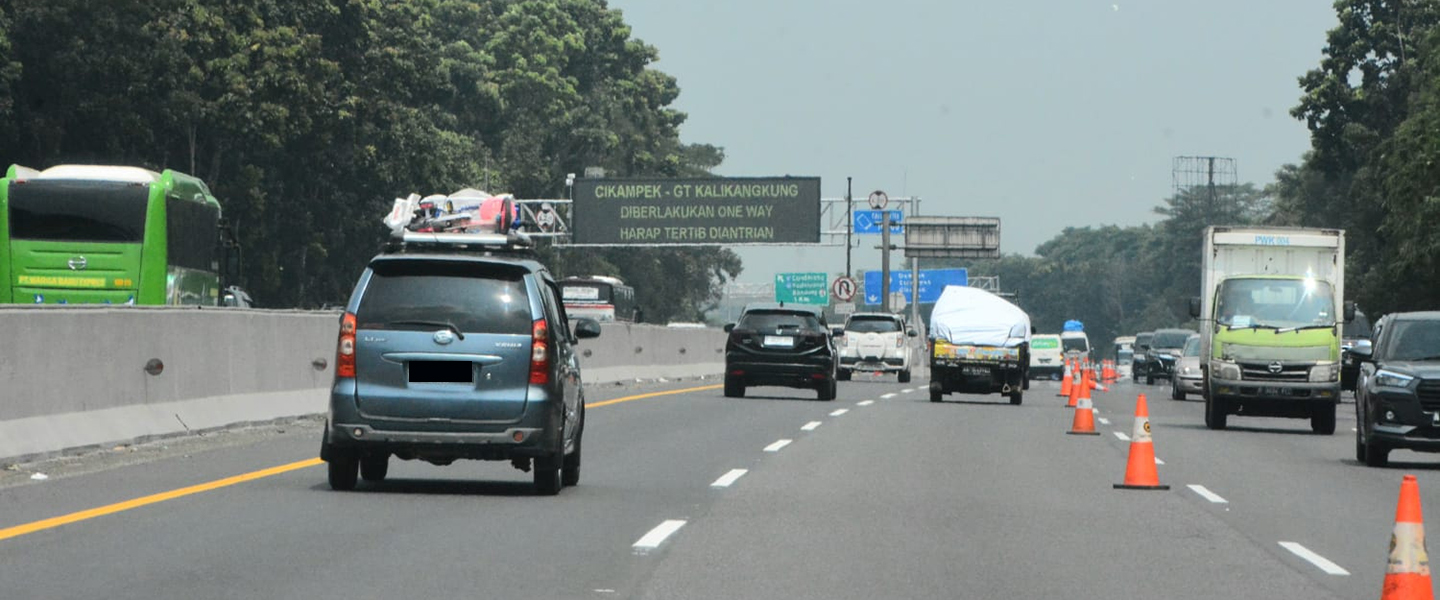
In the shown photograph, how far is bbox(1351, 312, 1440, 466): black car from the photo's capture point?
20656 millimetres

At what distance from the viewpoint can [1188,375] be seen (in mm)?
43812

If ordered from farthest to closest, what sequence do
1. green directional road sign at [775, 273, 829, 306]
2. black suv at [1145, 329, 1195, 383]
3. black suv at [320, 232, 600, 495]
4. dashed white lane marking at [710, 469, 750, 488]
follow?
1. green directional road sign at [775, 273, 829, 306]
2. black suv at [1145, 329, 1195, 383]
3. dashed white lane marking at [710, 469, 750, 488]
4. black suv at [320, 232, 600, 495]

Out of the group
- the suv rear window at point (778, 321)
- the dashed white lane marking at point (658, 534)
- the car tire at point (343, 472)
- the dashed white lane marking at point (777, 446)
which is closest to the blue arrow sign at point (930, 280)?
the suv rear window at point (778, 321)

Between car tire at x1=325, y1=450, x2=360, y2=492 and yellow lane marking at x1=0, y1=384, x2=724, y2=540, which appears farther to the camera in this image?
car tire at x1=325, y1=450, x2=360, y2=492

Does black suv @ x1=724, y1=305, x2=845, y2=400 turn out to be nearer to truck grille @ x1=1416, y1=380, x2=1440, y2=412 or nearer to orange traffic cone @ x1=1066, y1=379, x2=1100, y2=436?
orange traffic cone @ x1=1066, y1=379, x2=1100, y2=436

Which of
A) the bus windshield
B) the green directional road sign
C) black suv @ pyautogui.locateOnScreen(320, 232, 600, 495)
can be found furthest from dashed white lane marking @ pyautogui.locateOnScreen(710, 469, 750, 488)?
the green directional road sign

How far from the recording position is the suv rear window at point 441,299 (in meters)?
14.6

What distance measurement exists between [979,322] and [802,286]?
274ft

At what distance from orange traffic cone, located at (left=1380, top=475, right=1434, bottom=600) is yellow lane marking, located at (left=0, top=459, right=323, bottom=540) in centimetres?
704

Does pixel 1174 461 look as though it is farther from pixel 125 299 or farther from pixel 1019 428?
pixel 125 299

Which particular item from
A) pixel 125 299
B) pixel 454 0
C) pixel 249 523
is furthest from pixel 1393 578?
pixel 454 0

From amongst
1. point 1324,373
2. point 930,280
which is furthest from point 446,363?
point 930,280

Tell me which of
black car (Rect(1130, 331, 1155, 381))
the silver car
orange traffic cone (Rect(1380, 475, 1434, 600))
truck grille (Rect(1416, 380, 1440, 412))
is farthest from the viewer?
black car (Rect(1130, 331, 1155, 381))

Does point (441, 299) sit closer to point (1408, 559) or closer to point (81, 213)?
point (1408, 559)
